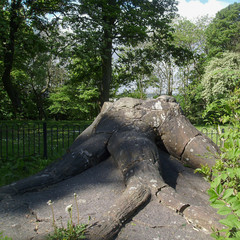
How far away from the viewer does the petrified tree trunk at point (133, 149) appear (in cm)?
263

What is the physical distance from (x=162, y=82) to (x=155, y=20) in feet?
53.9

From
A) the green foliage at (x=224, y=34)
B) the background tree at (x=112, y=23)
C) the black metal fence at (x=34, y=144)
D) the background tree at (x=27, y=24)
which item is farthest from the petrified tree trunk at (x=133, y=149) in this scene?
the green foliage at (x=224, y=34)

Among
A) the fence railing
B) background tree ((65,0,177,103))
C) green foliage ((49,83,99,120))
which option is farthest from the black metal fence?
green foliage ((49,83,99,120))

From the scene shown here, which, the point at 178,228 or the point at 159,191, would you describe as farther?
the point at 159,191

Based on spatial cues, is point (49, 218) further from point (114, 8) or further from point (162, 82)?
point (162, 82)

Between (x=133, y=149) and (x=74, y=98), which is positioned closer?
(x=133, y=149)

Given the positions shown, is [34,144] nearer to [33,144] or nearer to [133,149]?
[33,144]

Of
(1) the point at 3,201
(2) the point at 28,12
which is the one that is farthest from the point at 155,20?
(1) the point at 3,201

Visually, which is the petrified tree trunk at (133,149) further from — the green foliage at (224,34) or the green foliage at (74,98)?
the green foliage at (224,34)

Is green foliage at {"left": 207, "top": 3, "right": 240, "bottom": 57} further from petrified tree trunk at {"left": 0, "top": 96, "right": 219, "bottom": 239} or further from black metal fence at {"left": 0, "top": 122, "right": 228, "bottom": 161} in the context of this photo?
petrified tree trunk at {"left": 0, "top": 96, "right": 219, "bottom": 239}

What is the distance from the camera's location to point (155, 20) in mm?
14617

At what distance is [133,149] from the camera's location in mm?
3182

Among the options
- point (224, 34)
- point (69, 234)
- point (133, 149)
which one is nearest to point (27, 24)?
point (133, 149)

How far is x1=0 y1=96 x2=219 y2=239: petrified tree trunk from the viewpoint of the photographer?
2625mm
